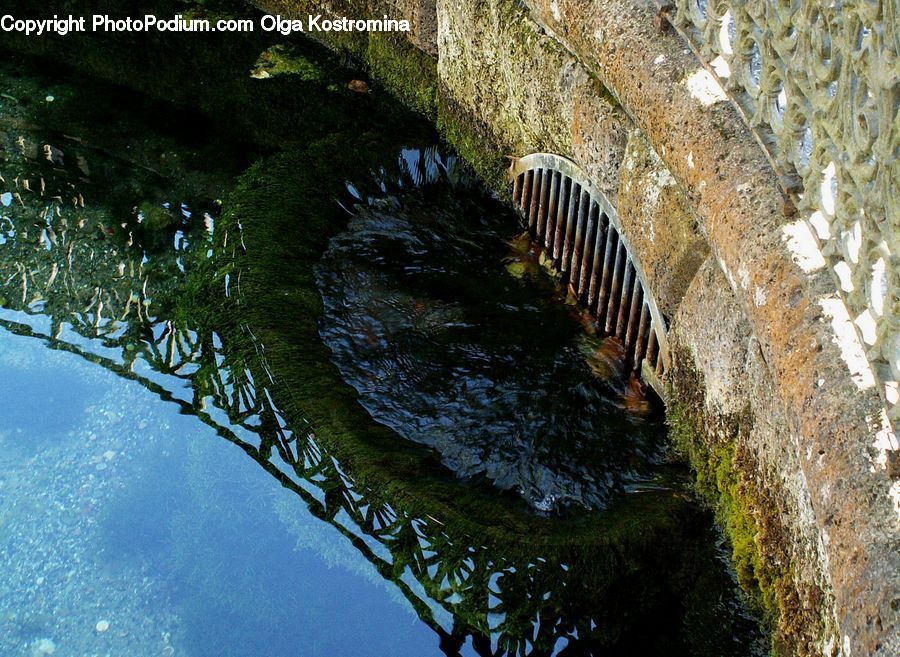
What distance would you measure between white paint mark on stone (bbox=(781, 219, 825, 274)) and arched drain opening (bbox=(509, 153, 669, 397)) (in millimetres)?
1022

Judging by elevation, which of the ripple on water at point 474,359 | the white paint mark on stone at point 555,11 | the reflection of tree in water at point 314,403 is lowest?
the reflection of tree in water at point 314,403

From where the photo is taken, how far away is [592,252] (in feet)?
12.8

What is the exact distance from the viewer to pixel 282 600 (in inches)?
112

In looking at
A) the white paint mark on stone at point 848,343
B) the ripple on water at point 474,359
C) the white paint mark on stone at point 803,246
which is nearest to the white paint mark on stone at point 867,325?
the white paint mark on stone at point 848,343

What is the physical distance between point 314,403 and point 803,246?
5.59 feet

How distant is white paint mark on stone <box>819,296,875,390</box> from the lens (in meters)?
1.92

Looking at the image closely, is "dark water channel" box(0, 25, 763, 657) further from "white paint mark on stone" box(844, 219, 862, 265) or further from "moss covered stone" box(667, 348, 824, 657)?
"white paint mark on stone" box(844, 219, 862, 265)

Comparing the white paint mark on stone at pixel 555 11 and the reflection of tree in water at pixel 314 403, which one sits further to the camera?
the white paint mark on stone at pixel 555 11

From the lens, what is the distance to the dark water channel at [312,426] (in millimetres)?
2811

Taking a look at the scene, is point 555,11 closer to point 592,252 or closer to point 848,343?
point 592,252

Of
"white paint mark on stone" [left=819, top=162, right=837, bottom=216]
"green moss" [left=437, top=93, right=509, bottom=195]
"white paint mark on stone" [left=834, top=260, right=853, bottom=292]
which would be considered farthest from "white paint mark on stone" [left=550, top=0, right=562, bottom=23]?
"white paint mark on stone" [left=834, top=260, right=853, bottom=292]

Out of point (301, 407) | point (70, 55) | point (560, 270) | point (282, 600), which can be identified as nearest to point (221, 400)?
point (301, 407)

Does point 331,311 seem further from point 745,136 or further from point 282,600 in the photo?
point 745,136

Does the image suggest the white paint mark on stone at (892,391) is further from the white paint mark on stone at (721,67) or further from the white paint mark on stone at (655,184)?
the white paint mark on stone at (655,184)
